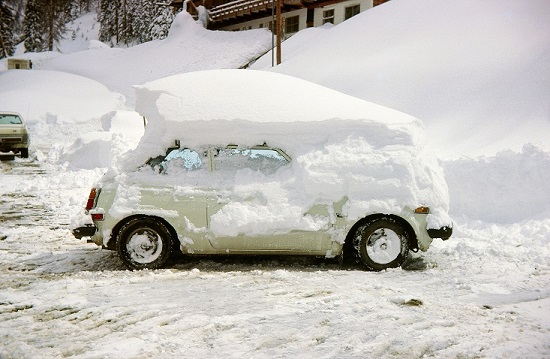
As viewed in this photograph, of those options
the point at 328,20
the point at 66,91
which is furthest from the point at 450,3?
the point at 66,91

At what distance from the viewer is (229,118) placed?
17.9ft

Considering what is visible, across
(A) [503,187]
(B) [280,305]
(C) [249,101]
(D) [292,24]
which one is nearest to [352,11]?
(D) [292,24]

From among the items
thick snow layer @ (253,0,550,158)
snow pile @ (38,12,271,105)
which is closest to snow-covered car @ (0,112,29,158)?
thick snow layer @ (253,0,550,158)

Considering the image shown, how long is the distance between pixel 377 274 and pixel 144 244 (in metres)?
2.73

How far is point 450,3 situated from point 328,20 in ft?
43.8

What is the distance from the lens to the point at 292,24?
34.2m

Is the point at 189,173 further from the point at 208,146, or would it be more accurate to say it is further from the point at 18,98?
the point at 18,98

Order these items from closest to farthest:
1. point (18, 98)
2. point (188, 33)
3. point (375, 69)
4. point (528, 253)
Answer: point (528, 253), point (375, 69), point (18, 98), point (188, 33)

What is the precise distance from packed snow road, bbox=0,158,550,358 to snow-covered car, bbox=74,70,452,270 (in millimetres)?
368

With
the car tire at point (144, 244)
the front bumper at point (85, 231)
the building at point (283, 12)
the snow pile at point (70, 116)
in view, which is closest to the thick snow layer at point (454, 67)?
the car tire at point (144, 244)

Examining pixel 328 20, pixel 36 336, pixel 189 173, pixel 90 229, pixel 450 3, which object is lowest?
pixel 36 336

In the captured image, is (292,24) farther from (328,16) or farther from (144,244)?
(144,244)

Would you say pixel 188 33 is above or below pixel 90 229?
above

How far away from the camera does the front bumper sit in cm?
535
